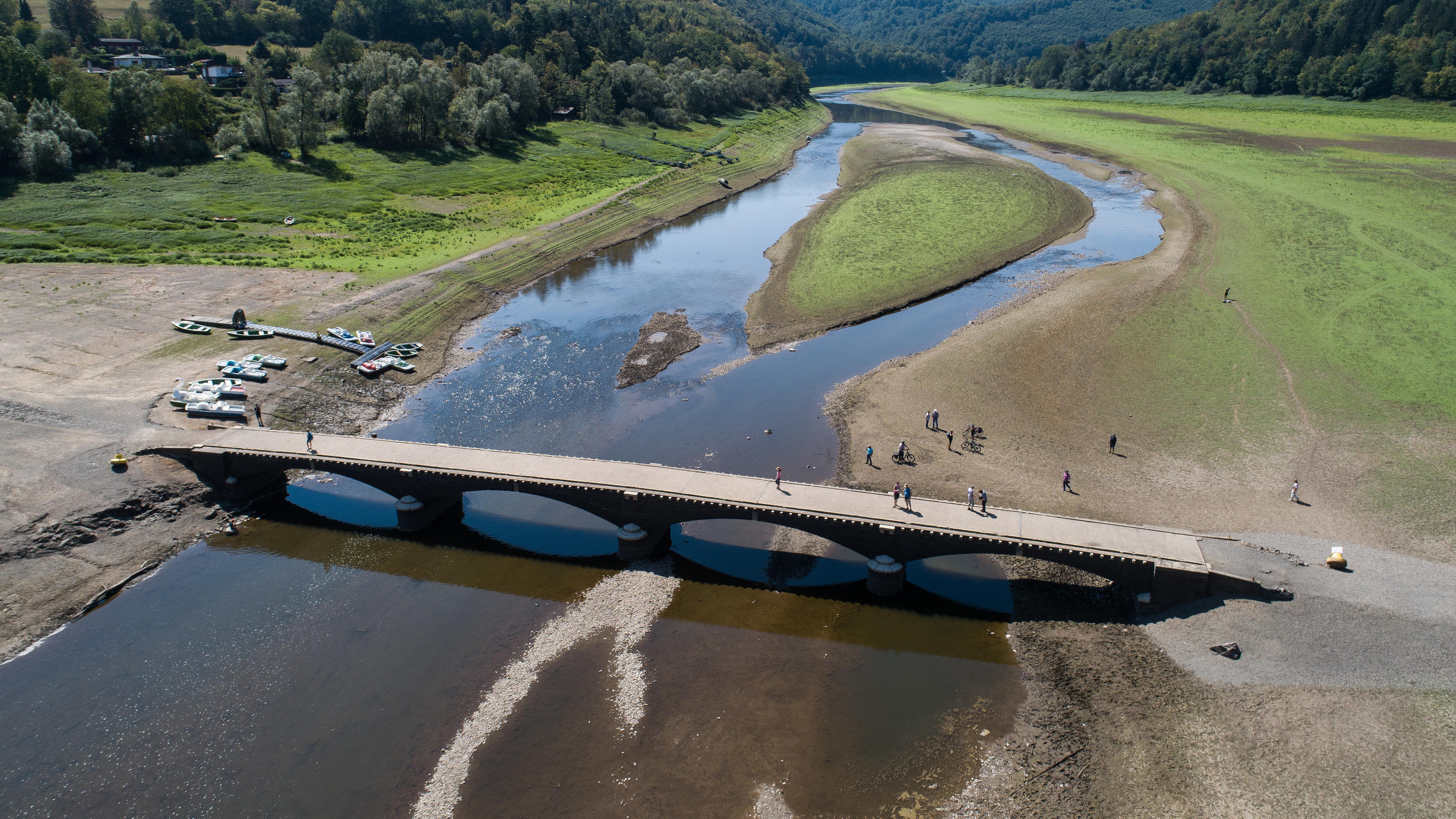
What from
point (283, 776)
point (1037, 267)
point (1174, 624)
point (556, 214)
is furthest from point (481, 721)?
point (556, 214)

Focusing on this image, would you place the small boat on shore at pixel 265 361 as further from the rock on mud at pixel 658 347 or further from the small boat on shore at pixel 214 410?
the rock on mud at pixel 658 347

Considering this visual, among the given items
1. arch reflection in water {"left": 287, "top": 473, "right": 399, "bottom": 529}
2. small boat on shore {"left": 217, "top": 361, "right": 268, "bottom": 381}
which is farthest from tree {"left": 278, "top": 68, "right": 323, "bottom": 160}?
arch reflection in water {"left": 287, "top": 473, "right": 399, "bottom": 529}

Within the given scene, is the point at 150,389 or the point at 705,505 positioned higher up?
the point at 705,505

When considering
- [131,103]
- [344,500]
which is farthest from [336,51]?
[344,500]

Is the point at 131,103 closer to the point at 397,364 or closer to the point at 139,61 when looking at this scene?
the point at 139,61

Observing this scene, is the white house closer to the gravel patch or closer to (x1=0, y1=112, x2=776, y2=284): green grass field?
(x1=0, y1=112, x2=776, y2=284): green grass field

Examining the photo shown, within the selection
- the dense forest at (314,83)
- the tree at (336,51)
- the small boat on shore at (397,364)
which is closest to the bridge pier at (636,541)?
the small boat on shore at (397,364)

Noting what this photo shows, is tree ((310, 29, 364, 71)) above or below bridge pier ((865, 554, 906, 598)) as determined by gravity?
above
